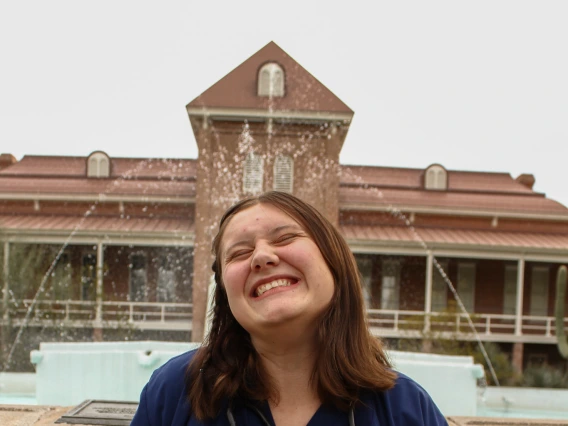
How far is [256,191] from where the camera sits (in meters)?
16.4

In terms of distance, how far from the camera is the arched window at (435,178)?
21.5 m

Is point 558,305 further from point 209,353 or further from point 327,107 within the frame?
point 209,353

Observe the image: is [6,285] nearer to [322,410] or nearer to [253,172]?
[253,172]

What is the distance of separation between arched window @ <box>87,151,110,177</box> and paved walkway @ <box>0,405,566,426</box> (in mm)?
18460

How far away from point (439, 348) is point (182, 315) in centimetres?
776

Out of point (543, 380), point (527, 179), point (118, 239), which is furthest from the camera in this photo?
point (527, 179)

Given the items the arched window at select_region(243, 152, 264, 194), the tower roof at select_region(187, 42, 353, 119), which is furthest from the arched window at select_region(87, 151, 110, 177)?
the arched window at select_region(243, 152, 264, 194)

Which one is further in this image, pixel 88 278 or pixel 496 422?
pixel 88 278

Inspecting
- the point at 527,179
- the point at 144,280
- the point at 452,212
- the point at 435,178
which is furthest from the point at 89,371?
the point at 527,179

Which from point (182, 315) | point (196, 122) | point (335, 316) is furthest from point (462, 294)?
point (335, 316)

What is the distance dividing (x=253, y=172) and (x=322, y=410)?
15.0m

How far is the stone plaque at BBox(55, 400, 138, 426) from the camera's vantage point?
3447mm

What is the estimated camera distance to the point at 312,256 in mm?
1622

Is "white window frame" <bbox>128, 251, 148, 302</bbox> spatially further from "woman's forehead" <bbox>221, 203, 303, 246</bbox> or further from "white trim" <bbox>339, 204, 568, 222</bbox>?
"woman's forehead" <bbox>221, 203, 303, 246</bbox>
